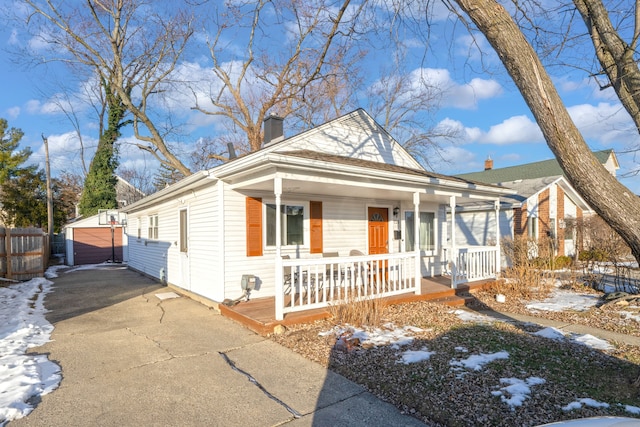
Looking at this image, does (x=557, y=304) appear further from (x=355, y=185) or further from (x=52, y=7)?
(x=52, y=7)

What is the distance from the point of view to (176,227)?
32.6 feet

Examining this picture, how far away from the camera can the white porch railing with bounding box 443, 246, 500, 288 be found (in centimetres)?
909

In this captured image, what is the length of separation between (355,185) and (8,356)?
18.9ft

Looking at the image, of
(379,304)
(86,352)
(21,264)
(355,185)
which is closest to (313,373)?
(379,304)

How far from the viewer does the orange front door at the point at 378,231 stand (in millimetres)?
9836

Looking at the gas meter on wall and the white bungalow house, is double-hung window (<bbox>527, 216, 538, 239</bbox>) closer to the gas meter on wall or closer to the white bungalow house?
the white bungalow house

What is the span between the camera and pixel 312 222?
8570 millimetres

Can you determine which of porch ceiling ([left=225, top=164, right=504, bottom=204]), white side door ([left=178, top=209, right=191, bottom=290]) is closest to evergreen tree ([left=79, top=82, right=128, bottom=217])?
white side door ([left=178, top=209, right=191, bottom=290])

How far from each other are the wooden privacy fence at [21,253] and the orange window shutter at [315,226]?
31.4 feet

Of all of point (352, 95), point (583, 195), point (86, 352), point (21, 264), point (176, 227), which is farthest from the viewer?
point (352, 95)

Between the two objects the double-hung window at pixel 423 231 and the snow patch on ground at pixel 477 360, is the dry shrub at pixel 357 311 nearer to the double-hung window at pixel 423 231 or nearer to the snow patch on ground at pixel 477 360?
the snow patch on ground at pixel 477 360

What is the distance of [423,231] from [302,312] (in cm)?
577

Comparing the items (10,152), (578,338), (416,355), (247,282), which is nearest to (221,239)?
(247,282)

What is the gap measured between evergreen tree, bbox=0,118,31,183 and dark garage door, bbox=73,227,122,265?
326 inches
